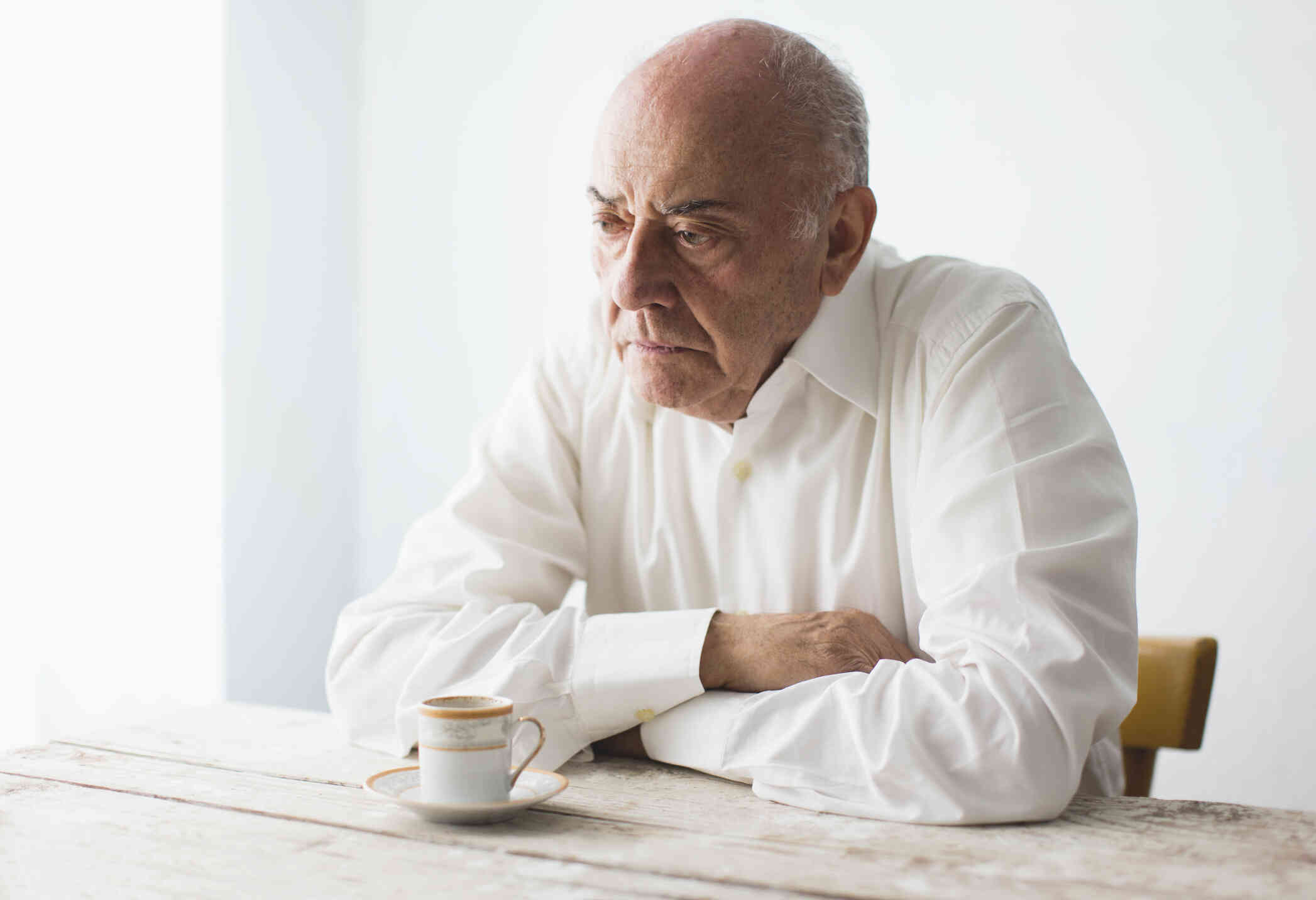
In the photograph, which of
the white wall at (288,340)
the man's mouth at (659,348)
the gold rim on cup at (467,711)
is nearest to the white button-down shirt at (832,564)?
the man's mouth at (659,348)

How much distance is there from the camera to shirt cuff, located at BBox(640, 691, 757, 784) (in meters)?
1.18

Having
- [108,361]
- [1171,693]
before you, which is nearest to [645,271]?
[1171,693]

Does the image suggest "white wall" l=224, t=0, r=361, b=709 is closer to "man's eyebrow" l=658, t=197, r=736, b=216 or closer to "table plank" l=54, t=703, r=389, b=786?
"table plank" l=54, t=703, r=389, b=786

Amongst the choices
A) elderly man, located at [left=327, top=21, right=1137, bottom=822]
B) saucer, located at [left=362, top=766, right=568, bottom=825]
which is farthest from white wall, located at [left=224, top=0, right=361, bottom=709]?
saucer, located at [left=362, top=766, right=568, bottom=825]

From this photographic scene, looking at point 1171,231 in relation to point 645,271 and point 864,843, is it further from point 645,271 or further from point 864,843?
point 864,843

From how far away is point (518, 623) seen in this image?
134 centimetres

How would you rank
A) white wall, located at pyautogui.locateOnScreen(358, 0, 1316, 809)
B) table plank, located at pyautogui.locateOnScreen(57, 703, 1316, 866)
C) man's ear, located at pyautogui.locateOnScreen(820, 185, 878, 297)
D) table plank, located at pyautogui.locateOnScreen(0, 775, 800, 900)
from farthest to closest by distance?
white wall, located at pyautogui.locateOnScreen(358, 0, 1316, 809) < man's ear, located at pyautogui.locateOnScreen(820, 185, 878, 297) < table plank, located at pyautogui.locateOnScreen(57, 703, 1316, 866) < table plank, located at pyautogui.locateOnScreen(0, 775, 800, 900)

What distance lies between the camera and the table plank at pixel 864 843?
2.83ft

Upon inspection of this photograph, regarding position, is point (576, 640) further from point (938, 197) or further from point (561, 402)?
point (938, 197)

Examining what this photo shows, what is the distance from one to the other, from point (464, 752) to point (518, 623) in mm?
376

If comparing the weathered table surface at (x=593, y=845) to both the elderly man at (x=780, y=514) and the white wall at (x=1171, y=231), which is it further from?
the white wall at (x=1171, y=231)

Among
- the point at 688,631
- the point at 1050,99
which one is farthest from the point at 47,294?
the point at 1050,99

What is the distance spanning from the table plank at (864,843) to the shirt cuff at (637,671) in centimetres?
10

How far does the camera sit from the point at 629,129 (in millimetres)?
1324
